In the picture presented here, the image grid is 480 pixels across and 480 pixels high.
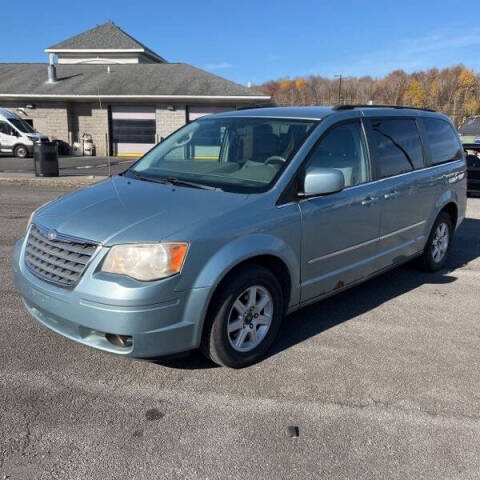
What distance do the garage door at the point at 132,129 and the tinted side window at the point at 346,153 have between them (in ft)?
74.0

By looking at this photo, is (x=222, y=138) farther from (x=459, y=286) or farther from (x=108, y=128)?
(x=108, y=128)

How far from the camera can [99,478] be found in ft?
8.12

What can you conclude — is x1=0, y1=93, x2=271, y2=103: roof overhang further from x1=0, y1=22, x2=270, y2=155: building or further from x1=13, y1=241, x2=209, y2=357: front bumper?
x1=13, y1=241, x2=209, y2=357: front bumper

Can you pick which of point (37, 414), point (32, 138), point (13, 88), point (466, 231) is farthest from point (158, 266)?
point (13, 88)

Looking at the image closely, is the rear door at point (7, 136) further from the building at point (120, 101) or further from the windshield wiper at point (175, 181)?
the windshield wiper at point (175, 181)

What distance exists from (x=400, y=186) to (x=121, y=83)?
24.4 meters

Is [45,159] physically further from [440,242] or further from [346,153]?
[346,153]

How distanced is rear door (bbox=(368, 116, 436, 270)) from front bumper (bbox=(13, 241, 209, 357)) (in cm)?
228

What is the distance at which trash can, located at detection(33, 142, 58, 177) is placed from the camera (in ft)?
49.9

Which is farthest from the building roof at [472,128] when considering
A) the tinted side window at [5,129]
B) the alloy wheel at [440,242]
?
the tinted side window at [5,129]

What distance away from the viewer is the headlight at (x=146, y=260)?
297 centimetres

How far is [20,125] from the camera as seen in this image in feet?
78.9

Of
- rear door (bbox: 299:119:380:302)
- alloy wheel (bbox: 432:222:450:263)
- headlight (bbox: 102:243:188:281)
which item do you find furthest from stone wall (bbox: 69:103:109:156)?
headlight (bbox: 102:243:188:281)

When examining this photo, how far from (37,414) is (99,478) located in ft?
2.38
